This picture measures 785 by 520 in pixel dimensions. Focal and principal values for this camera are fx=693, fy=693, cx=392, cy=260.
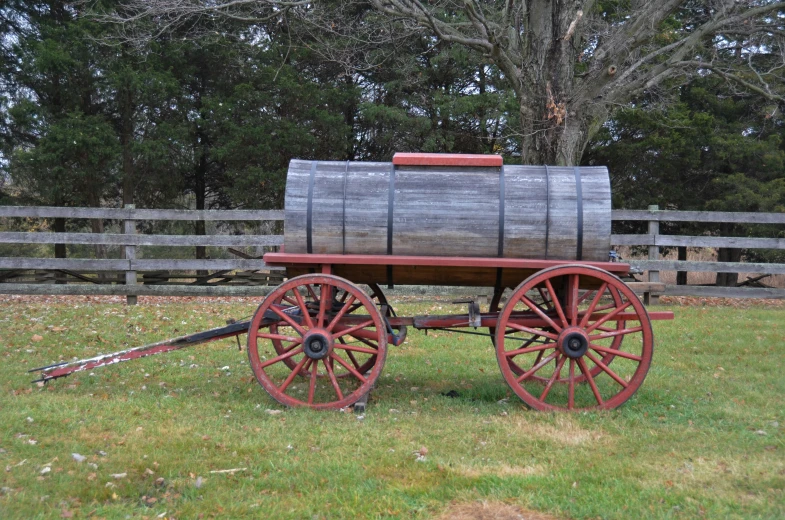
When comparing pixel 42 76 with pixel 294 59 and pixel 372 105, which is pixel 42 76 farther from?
pixel 372 105

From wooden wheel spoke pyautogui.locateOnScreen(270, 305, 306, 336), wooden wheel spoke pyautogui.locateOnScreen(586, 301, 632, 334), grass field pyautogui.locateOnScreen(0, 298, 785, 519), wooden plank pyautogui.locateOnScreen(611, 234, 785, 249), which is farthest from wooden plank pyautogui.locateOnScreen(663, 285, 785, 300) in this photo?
wooden wheel spoke pyautogui.locateOnScreen(270, 305, 306, 336)

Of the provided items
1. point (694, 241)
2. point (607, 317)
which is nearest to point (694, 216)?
point (694, 241)

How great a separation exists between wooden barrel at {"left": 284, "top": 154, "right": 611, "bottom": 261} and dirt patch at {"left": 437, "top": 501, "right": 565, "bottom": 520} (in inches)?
89.0

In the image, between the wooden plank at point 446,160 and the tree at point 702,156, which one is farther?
the tree at point 702,156

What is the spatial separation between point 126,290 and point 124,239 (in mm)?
877

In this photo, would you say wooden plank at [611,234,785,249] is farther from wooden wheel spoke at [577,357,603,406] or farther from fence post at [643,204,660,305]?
wooden wheel spoke at [577,357,603,406]

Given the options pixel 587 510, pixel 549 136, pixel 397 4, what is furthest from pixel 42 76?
pixel 587 510

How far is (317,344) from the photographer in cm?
561

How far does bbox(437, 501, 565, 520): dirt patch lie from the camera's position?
11.9ft

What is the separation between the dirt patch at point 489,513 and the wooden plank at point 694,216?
9.02 m

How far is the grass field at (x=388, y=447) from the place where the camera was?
12.4 ft

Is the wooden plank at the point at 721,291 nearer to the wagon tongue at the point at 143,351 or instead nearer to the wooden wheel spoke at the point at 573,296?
the wooden wheel spoke at the point at 573,296

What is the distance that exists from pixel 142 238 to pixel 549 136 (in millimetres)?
6934

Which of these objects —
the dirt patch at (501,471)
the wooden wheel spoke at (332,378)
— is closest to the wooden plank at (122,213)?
the wooden wheel spoke at (332,378)
